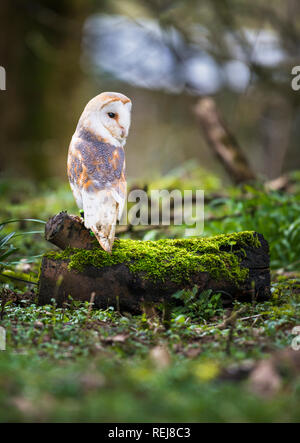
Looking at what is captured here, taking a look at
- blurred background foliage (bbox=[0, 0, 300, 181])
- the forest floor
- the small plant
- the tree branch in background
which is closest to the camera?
the forest floor

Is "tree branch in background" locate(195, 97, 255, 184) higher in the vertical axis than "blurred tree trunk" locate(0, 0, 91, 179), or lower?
lower

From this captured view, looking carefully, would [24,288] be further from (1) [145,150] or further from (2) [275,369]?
(1) [145,150]

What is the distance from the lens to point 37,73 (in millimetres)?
9398

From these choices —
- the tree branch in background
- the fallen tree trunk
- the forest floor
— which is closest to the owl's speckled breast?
the fallen tree trunk

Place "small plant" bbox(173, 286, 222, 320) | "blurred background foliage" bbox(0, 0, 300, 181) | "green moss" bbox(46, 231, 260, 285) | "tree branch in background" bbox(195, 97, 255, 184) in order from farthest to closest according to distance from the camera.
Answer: "blurred background foliage" bbox(0, 0, 300, 181)
"tree branch in background" bbox(195, 97, 255, 184)
"green moss" bbox(46, 231, 260, 285)
"small plant" bbox(173, 286, 222, 320)

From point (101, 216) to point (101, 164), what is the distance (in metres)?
0.41

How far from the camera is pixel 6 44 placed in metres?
8.84

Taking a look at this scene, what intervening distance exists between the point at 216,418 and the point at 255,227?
11.3ft

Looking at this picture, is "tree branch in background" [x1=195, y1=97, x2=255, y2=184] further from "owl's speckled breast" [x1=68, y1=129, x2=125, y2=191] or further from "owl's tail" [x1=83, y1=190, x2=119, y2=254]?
"owl's tail" [x1=83, y1=190, x2=119, y2=254]

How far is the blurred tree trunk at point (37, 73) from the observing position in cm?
895

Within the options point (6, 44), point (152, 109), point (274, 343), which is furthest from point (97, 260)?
point (152, 109)

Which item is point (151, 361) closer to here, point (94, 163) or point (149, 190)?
point (94, 163)

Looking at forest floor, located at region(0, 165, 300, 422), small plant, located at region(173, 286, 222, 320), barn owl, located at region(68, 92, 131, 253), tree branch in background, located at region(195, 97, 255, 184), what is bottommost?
forest floor, located at region(0, 165, 300, 422)

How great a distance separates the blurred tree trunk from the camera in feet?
29.4
